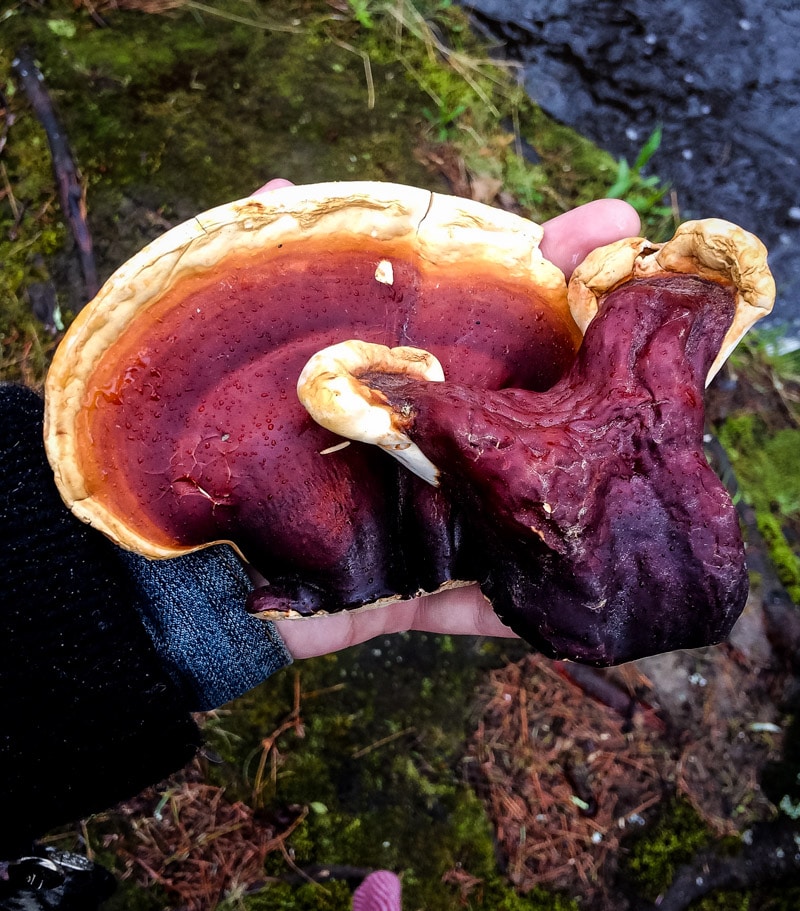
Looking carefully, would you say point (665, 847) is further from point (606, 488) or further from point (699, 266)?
point (699, 266)

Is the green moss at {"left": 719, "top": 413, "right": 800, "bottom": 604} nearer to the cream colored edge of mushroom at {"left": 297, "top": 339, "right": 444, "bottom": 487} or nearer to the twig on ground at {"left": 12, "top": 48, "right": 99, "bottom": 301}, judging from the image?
the cream colored edge of mushroom at {"left": 297, "top": 339, "right": 444, "bottom": 487}

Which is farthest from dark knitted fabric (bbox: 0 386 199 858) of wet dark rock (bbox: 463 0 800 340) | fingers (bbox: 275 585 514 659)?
wet dark rock (bbox: 463 0 800 340)

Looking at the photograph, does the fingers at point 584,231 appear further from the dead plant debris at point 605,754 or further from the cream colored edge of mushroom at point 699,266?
the dead plant debris at point 605,754

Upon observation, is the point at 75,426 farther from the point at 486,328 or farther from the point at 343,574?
the point at 486,328

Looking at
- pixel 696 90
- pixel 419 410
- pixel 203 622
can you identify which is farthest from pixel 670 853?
pixel 696 90

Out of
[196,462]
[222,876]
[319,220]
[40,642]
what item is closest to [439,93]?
[319,220]

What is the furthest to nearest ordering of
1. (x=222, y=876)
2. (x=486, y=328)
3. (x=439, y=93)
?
(x=439, y=93) → (x=222, y=876) → (x=486, y=328)
